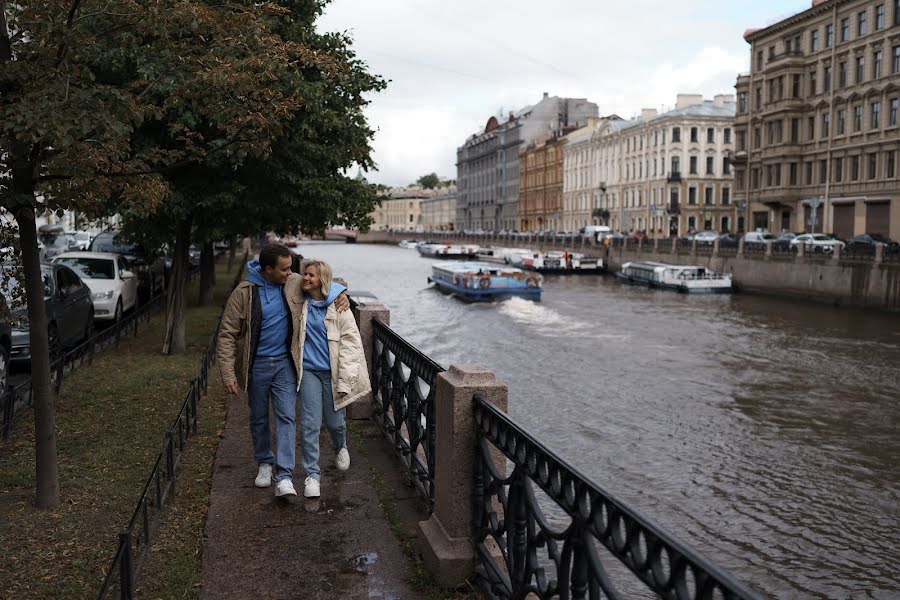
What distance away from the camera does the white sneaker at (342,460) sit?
724 cm

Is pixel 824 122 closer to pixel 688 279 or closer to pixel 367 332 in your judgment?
pixel 688 279

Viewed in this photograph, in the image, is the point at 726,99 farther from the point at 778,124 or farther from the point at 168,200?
the point at 168,200

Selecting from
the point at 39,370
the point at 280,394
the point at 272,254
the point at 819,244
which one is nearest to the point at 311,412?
the point at 280,394

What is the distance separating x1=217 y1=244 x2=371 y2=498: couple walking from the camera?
635 cm

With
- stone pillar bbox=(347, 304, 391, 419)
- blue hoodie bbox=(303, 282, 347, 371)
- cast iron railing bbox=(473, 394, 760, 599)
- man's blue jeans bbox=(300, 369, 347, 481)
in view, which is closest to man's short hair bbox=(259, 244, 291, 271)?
blue hoodie bbox=(303, 282, 347, 371)

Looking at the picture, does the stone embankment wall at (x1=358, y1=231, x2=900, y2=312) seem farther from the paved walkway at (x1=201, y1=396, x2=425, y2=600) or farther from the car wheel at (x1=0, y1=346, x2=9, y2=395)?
the paved walkway at (x1=201, y1=396, x2=425, y2=600)

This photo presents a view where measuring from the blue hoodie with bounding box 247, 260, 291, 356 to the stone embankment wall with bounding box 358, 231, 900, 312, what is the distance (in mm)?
34981

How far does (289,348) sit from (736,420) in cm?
1275

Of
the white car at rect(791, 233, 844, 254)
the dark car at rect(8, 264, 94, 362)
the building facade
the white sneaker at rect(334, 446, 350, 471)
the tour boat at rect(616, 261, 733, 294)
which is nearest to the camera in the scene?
the white sneaker at rect(334, 446, 350, 471)

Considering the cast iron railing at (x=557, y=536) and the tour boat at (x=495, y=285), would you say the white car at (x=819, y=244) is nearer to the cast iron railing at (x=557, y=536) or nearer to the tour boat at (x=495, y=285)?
the tour boat at (x=495, y=285)

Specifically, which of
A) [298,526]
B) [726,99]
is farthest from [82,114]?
[726,99]

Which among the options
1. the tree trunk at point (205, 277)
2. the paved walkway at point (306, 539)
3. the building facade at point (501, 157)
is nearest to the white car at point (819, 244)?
the tree trunk at point (205, 277)

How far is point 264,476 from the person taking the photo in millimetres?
6848

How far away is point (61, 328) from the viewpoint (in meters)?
13.9
